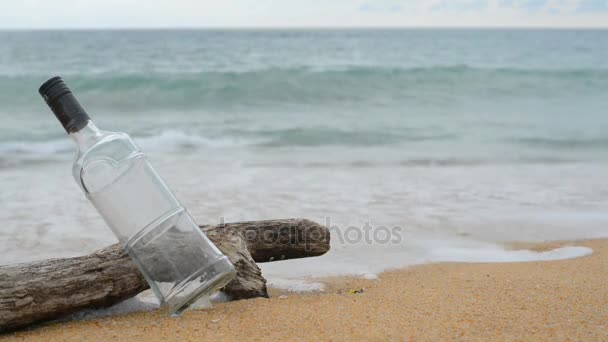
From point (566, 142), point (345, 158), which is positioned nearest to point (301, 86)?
point (566, 142)

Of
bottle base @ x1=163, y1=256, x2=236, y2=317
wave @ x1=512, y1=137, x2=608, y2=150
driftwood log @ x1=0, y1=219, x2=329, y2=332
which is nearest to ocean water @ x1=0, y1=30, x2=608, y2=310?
wave @ x1=512, y1=137, x2=608, y2=150

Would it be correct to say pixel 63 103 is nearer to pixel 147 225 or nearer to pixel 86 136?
pixel 86 136

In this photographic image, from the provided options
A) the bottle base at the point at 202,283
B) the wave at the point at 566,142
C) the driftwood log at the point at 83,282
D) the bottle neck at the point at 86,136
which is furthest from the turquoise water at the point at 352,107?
the bottle neck at the point at 86,136

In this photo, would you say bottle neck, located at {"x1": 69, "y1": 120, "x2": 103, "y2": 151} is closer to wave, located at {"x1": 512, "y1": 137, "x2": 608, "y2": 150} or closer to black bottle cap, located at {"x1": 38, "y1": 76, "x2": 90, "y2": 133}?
black bottle cap, located at {"x1": 38, "y1": 76, "x2": 90, "y2": 133}

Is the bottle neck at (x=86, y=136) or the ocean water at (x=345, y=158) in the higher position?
the bottle neck at (x=86, y=136)

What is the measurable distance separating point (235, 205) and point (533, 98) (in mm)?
11217

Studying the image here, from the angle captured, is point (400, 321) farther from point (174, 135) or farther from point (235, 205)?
point (174, 135)

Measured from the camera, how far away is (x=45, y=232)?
400 cm

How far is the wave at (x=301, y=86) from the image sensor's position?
12.7 meters

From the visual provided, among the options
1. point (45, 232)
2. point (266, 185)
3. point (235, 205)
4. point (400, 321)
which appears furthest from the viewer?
point (266, 185)

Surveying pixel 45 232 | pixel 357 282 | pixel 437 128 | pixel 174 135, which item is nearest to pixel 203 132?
pixel 174 135

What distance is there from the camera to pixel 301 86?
46.1 feet

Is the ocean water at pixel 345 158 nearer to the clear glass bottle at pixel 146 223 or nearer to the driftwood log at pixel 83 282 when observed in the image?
the driftwood log at pixel 83 282

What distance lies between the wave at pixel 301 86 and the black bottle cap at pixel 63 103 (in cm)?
1050
